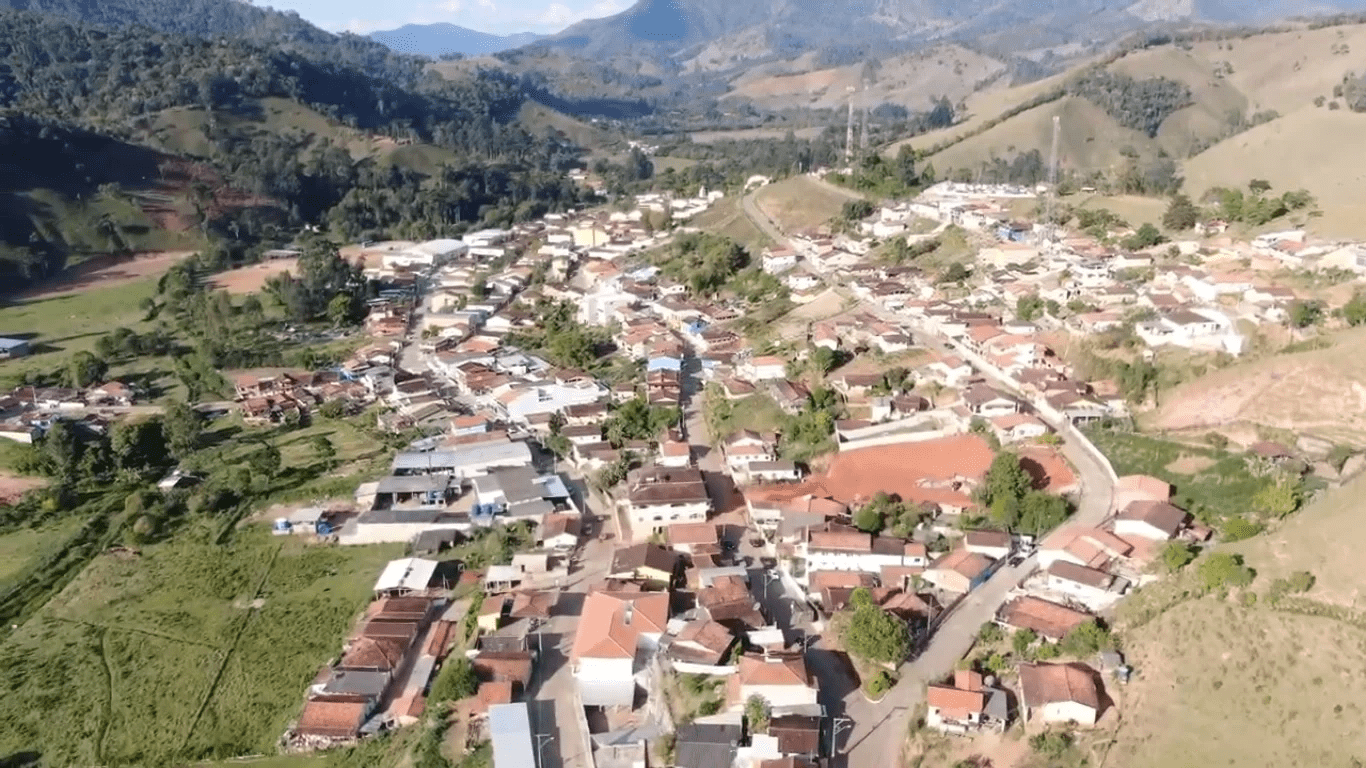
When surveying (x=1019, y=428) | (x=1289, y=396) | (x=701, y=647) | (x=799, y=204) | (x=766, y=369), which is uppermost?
(x=799, y=204)

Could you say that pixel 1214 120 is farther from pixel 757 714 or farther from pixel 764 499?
pixel 757 714

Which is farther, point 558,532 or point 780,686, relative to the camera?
point 558,532

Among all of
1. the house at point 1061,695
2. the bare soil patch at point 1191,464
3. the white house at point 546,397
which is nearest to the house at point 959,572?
the house at point 1061,695

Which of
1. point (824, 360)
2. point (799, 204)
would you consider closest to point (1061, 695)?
point (824, 360)

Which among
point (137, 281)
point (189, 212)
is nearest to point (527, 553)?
point (137, 281)

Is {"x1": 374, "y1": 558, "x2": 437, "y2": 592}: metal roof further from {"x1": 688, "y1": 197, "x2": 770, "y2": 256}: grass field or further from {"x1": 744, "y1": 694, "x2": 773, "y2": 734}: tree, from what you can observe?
{"x1": 688, "y1": 197, "x2": 770, "y2": 256}: grass field

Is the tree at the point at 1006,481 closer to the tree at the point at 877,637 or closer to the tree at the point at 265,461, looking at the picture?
the tree at the point at 877,637

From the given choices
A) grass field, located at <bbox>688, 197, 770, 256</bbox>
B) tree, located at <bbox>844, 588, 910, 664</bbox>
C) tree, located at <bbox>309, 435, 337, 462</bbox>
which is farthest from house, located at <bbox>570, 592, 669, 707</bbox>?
grass field, located at <bbox>688, 197, 770, 256</bbox>
